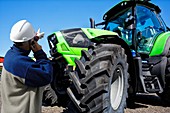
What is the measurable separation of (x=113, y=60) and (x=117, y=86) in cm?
66

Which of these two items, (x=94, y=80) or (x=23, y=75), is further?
(x=94, y=80)

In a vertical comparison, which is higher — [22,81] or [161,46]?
[22,81]

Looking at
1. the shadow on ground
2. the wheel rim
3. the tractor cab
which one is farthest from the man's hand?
the shadow on ground

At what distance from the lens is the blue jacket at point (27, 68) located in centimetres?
208

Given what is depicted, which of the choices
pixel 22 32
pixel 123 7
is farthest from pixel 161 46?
pixel 22 32

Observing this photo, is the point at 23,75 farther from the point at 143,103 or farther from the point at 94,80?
the point at 143,103

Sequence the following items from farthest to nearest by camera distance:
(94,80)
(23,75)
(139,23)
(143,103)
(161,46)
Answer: (143,103), (139,23), (161,46), (94,80), (23,75)

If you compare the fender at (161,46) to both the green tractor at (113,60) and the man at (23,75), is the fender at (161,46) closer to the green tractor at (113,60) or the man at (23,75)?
the green tractor at (113,60)

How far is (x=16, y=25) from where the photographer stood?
225cm

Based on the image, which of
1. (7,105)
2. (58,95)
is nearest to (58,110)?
(58,95)

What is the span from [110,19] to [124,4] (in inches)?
29.6

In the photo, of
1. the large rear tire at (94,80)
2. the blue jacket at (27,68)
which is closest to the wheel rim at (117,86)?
the large rear tire at (94,80)

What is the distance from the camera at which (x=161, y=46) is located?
18.1 feet

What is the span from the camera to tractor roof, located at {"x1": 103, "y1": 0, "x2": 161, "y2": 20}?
563cm
